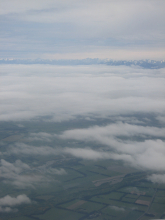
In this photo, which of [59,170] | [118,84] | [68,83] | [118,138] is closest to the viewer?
[59,170]

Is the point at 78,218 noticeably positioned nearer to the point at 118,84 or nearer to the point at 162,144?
the point at 162,144

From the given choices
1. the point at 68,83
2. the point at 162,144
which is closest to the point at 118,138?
the point at 162,144

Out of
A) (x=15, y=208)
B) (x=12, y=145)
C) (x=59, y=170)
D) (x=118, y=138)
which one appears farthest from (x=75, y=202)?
(x=118, y=138)

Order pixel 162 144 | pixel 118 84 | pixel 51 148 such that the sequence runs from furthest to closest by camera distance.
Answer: pixel 118 84 < pixel 162 144 < pixel 51 148

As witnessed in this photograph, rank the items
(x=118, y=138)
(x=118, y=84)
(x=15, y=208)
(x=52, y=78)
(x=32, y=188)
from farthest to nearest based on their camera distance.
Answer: (x=52, y=78) → (x=118, y=84) → (x=118, y=138) → (x=32, y=188) → (x=15, y=208)

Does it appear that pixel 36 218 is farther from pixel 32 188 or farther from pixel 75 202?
pixel 32 188

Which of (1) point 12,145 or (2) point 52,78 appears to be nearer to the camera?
(1) point 12,145

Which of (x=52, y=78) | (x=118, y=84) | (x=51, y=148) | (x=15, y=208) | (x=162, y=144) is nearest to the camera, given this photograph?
(x=15, y=208)

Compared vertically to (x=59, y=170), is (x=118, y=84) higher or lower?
higher

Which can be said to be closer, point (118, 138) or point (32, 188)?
point (32, 188)
